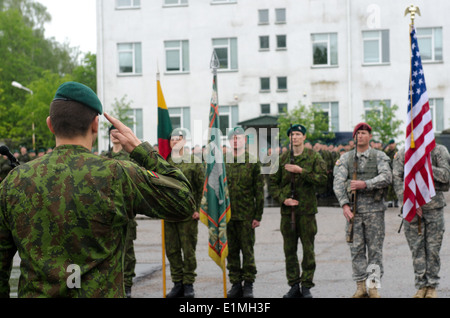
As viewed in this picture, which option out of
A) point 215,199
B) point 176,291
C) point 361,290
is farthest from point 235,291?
point 361,290

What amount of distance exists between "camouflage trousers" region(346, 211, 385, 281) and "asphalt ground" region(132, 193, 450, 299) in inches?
14.0

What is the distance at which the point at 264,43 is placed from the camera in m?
32.1

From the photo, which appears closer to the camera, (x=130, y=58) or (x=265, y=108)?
(x=265, y=108)

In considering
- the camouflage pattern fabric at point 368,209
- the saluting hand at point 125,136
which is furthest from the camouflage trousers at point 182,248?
the saluting hand at point 125,136

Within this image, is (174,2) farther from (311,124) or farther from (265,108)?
(311,124)

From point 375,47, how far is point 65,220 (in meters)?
→ 30.5

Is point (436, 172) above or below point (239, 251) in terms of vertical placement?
above

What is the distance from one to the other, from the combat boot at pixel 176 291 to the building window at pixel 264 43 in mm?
24792

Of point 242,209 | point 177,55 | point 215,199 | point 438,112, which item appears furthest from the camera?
point 177,55

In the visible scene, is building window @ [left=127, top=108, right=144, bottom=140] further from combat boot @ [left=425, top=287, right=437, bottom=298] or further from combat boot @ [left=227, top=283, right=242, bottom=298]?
combat boot @ [left=425, top=287, right=437, bottom=298]

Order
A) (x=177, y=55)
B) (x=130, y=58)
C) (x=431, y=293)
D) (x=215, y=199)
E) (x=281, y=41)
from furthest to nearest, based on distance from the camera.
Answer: (x=130, y=58), (x=177, y=55), (x=281, y=41), (x=215, y=199), (x=431, y=293)

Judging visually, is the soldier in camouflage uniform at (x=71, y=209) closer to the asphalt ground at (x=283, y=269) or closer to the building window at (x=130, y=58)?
the asphalt ground at (x=283, y=269)

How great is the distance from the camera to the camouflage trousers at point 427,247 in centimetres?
752
